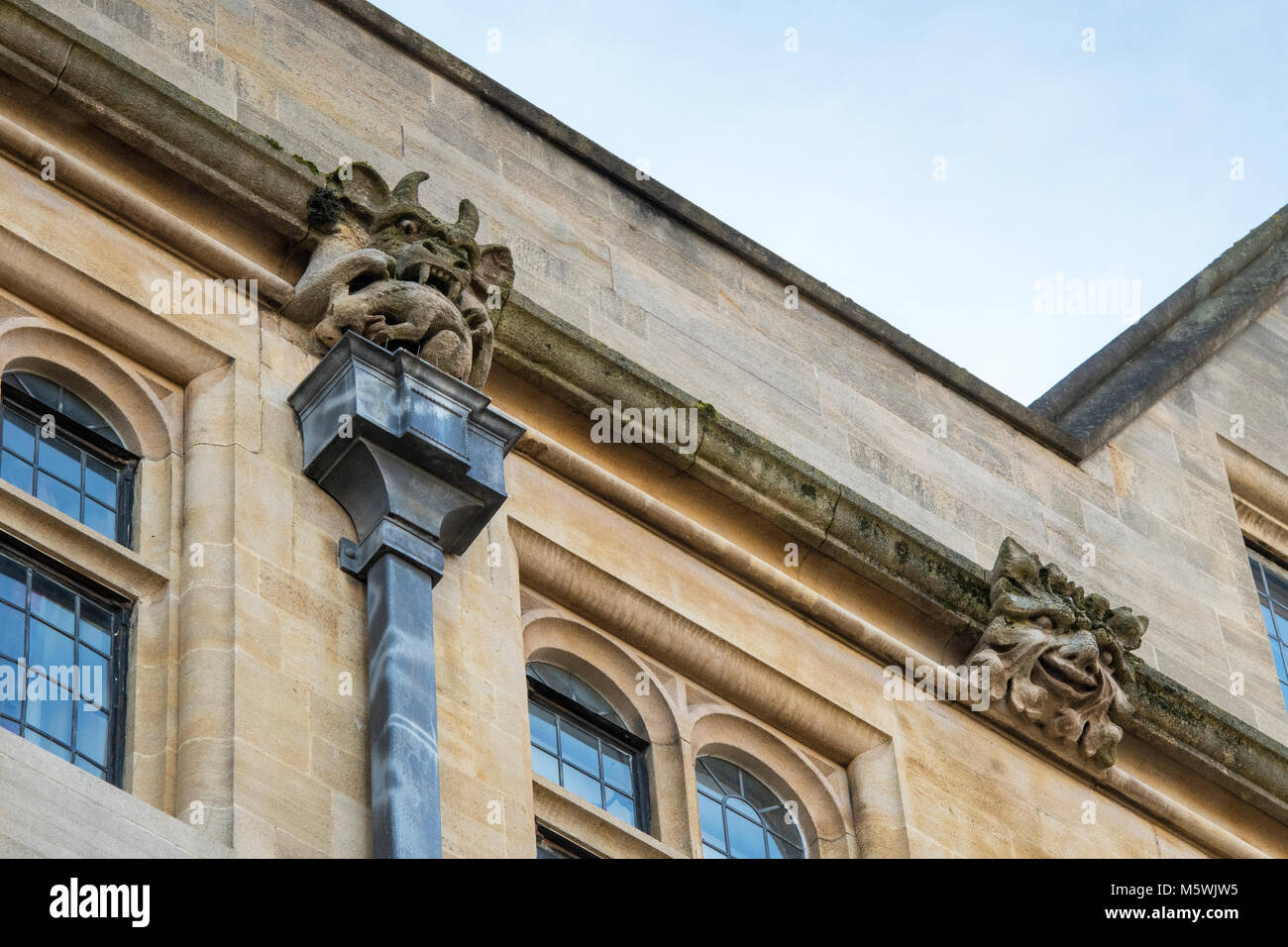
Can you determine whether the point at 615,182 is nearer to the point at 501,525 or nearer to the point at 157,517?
the point at 501,525

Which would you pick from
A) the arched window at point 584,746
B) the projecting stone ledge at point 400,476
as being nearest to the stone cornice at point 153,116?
the projecting stone ledge at point 400,476

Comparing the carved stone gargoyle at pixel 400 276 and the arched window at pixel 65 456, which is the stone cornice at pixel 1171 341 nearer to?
the carved stone gargoyle at pixel 400 276

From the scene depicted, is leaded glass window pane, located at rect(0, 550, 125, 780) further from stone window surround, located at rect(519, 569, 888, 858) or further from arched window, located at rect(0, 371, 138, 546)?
stone window surround, located at rect(519, 569, 888, 858)

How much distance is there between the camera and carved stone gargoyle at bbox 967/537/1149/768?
58.2 feet

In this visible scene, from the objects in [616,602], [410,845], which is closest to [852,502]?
[616,602]

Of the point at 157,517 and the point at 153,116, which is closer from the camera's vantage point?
the point at 157,517

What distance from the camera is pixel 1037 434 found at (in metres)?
20.2

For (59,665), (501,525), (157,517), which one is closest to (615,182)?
(501,525)

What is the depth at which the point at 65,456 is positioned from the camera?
577 inches

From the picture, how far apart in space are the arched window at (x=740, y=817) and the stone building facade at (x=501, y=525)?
27mm

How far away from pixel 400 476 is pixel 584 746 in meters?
1.58
